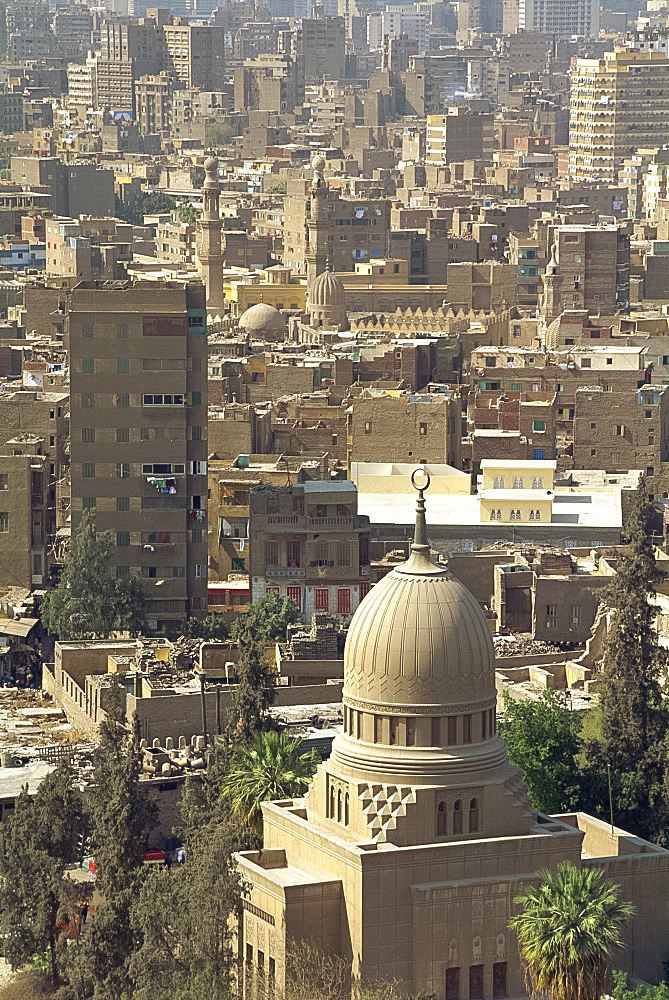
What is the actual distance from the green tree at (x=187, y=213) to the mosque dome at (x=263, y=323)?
5120cm

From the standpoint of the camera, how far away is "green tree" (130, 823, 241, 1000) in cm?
4222

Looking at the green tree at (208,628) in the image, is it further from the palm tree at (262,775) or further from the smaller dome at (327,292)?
the smaller dome at (327,292)

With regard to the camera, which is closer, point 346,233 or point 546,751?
point 546,751

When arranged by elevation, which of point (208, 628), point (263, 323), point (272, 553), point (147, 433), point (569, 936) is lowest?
point (208, 628)

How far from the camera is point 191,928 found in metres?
42.8

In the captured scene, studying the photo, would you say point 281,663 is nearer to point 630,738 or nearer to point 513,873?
point 630,738

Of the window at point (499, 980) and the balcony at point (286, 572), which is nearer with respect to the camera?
the window at point (499, 980)

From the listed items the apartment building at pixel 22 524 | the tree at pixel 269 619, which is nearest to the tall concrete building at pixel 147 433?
the apartment building at pixel 22 524

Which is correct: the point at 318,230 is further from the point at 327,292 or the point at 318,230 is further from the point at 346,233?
the point at 327,292

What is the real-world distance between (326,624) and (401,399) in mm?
23026

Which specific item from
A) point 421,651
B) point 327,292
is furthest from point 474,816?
point 327,292

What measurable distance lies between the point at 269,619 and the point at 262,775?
23.5 m

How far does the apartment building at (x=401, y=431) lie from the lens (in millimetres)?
88938

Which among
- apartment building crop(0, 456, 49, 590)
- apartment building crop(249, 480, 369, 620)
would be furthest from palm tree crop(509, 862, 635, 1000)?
apartment building crop(0, 456, 49, 590)
